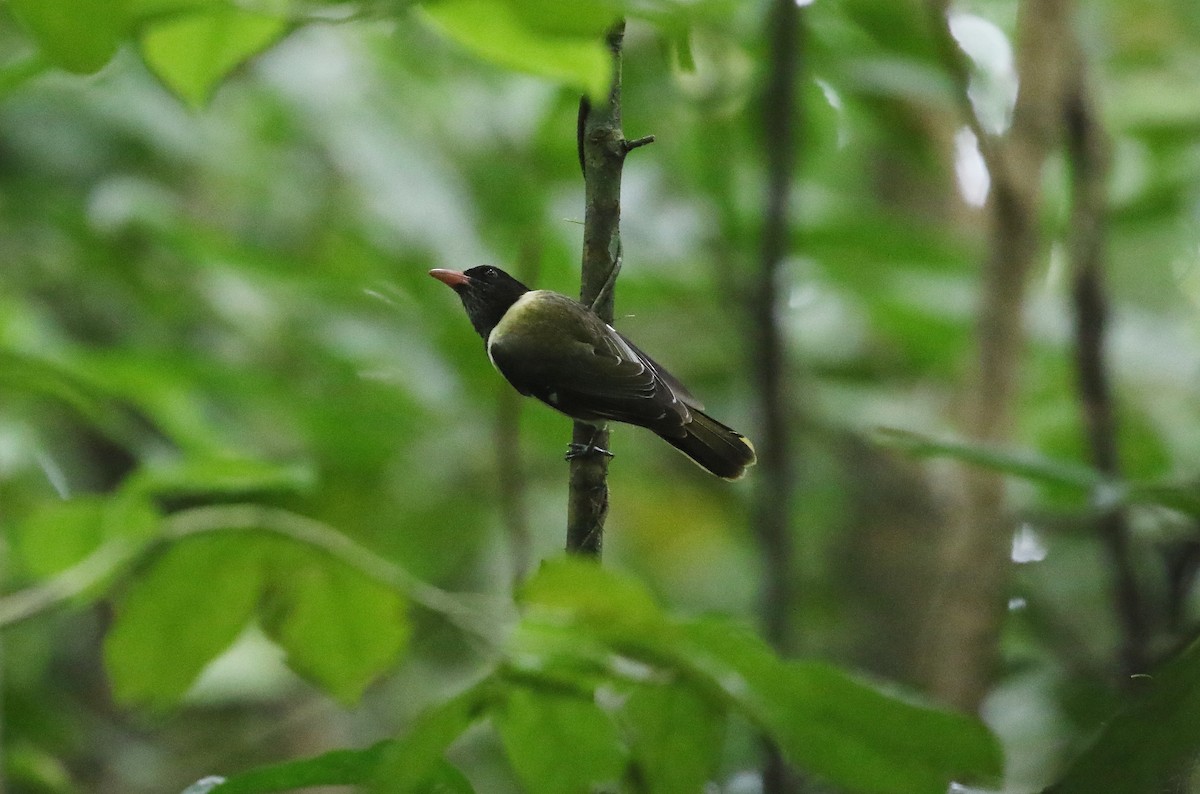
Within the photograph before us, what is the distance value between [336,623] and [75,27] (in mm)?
888

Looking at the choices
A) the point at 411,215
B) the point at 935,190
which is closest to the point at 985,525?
the point at 411,215

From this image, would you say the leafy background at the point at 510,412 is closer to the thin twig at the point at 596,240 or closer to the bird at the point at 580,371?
the thin twig at the point at 596,240

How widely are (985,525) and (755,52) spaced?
1.12 metres

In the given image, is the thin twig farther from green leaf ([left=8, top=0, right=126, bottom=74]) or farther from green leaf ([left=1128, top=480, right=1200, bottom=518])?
green leaf ([left=1128, top=480, right=1200, bottom=518])

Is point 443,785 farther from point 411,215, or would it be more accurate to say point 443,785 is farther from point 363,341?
point 363,341

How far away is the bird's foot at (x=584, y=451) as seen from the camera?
1.14 metres

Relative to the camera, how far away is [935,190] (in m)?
5.55

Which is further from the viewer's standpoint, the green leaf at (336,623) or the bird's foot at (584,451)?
the green leaf at (336,623)

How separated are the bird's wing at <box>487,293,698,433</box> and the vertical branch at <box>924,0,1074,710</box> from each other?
3.38 ft

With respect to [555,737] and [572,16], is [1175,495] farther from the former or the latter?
[572,16]

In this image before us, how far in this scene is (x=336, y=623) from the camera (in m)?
1.65

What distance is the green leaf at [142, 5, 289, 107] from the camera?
1.35 metres

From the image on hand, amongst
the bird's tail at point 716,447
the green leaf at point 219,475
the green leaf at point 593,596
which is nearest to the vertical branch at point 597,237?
the green leaf at point 593,596

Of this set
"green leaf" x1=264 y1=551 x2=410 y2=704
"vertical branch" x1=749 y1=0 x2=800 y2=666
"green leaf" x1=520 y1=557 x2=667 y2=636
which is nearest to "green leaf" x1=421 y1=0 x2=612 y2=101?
"green leaf" x1=520 y1=557 x2=667 y2=636
